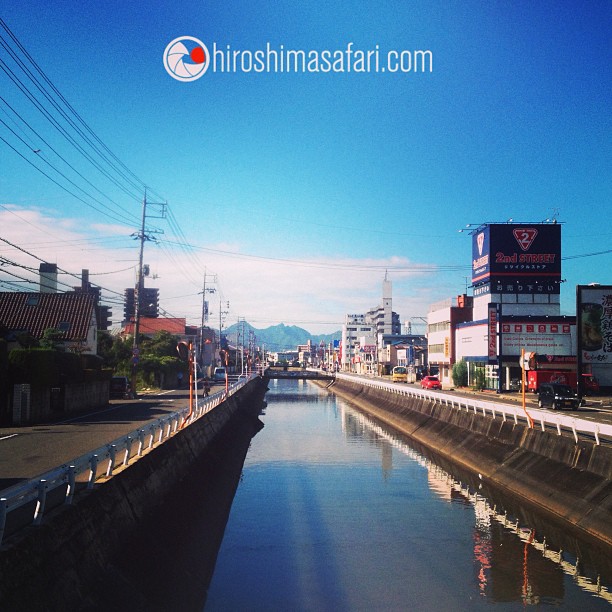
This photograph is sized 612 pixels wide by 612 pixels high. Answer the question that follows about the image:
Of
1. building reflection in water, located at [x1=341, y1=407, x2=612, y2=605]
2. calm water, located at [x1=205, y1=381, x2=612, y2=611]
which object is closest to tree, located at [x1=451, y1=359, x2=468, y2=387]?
calm water, located at [x1=205, y1=381, x2=612, y2=611]

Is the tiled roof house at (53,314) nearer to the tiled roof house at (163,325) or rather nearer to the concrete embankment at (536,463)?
the concrete embankment at (536,463)

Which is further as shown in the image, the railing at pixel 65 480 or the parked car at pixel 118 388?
the parked car at pixel 118 388

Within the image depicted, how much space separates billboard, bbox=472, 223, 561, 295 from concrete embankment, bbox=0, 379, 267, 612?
51338mm

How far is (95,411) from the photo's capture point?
3947 centimetres

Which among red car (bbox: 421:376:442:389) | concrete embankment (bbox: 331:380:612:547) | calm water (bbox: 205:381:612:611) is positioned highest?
red car (bbox: 421:376:442:389)

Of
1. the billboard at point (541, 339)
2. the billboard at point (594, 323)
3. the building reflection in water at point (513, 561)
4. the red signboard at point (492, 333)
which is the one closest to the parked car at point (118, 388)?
the building reflection in water at point (513, 561)

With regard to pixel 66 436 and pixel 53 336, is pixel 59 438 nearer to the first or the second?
pixel 66 436

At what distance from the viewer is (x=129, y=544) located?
14227 millimetres

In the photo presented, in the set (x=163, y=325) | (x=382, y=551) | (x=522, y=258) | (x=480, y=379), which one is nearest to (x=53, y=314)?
(x=480, y=379)

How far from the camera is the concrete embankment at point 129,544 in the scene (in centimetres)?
961

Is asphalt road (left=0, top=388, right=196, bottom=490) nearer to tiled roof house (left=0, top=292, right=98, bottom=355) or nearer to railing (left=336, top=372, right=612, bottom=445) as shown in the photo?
tiled roof house (left=0, top=292, right=98, bottom=355)

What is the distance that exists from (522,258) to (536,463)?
1936 inches

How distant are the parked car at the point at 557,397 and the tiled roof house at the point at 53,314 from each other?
3801 centimetres

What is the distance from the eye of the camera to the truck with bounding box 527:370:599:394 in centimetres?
5284
